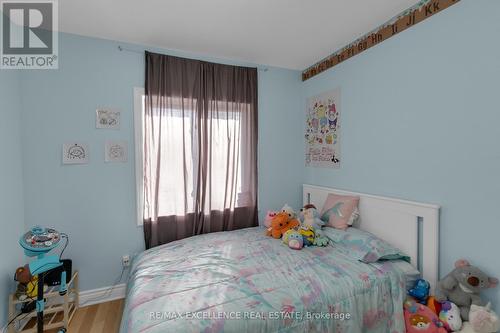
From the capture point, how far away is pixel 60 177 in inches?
84.2

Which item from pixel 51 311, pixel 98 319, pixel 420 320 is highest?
pixel 420 320

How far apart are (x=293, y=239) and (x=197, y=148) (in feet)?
4.70

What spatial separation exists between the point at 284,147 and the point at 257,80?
37.4 inches

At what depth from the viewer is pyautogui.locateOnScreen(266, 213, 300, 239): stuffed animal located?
2434 millimetres

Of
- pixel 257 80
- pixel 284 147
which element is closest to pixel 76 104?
pixel 257 80

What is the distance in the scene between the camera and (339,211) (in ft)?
7.64

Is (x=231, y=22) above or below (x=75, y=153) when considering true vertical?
above

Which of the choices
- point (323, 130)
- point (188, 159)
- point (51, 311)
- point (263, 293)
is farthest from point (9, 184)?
point (323, 130)

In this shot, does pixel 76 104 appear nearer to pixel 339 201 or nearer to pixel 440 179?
pixel 339 201

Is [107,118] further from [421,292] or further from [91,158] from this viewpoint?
[421,292]

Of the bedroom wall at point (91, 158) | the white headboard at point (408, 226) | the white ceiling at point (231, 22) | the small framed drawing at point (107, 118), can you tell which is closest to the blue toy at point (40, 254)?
the bedroom wall at point (91, 158)

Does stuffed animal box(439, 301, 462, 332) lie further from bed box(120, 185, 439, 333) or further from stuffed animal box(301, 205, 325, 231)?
stuffed animal box(301, 205, 325, 231)

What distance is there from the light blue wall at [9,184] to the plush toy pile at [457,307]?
9.96 feet

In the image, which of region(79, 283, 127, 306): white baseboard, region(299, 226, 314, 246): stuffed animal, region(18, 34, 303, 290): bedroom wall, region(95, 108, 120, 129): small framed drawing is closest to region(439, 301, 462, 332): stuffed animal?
region(299, 226, 314, 246): stuffed animal
